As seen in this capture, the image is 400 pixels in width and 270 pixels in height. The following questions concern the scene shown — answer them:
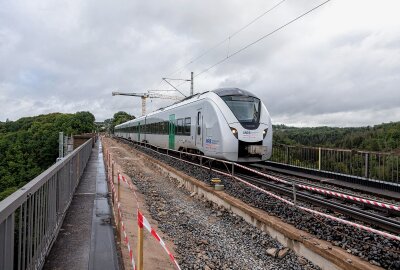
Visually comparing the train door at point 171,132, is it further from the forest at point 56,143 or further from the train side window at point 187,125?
the forest at point 56,143

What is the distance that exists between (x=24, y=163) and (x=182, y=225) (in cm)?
5491

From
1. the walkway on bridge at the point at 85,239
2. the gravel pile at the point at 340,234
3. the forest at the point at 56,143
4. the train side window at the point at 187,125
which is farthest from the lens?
the forest at the point at 56,143

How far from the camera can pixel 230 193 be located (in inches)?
393

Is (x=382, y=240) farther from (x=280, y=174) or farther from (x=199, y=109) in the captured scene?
(x=199, y=109)

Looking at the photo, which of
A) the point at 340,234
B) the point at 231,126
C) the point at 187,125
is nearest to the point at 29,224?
the point at 340,234

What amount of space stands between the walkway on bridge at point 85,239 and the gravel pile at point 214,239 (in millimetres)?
1424

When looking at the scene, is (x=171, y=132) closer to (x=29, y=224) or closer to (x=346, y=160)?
(x=346, y=160)

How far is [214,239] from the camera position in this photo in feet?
24.3

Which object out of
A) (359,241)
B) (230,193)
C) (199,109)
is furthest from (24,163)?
(359,241)

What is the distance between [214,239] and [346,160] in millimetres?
8099

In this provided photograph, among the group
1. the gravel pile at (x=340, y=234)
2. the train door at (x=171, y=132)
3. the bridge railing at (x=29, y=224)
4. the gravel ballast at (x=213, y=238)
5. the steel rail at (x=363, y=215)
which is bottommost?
the gravel ballast at (x=213, y=238)

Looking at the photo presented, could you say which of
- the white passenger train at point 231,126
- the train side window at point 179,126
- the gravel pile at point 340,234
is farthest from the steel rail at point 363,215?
the train side window at point 179,126

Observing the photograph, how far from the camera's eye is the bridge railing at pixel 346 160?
1180cm

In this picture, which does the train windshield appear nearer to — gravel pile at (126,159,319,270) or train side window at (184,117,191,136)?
train side window at (184,117,191,136)
